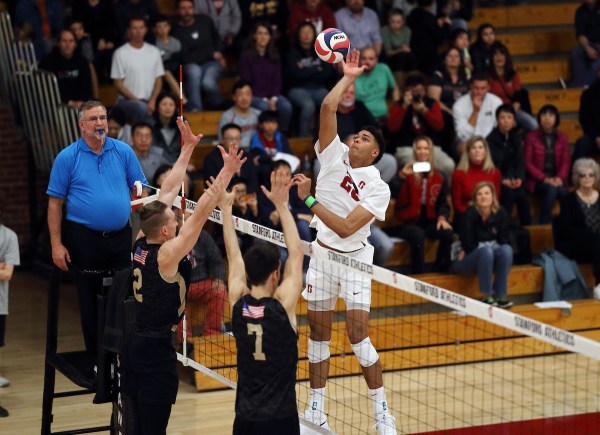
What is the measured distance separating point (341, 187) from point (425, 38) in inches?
295

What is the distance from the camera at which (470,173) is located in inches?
534

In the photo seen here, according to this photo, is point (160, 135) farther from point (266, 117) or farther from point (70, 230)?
Answer: point (70, 230)

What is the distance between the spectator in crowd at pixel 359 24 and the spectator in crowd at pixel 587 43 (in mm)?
3188

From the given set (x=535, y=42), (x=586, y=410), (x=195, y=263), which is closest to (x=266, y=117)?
(x=195, y=263)

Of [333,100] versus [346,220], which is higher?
[333,100]

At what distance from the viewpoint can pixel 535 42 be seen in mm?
17875

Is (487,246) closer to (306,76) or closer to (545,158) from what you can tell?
(545,158)

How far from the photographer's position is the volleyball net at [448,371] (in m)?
10.3

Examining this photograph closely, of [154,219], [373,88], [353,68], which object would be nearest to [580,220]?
[373,88]

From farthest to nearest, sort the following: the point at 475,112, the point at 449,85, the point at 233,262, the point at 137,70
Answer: the point at 449,85 → the point at 475,112 → the point at 137,70 → the point at 233,262

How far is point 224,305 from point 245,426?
16.1ft

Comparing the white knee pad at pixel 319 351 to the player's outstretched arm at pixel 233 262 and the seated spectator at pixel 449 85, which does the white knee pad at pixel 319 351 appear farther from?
the seated spectator at pixel 449 85

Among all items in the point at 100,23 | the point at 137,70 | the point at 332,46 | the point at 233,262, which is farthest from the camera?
the point at 100,23

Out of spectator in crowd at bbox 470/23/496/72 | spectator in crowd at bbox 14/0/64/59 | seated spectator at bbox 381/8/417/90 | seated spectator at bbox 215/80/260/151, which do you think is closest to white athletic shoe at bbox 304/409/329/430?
seated spectator at bbox 215/80/260/151
